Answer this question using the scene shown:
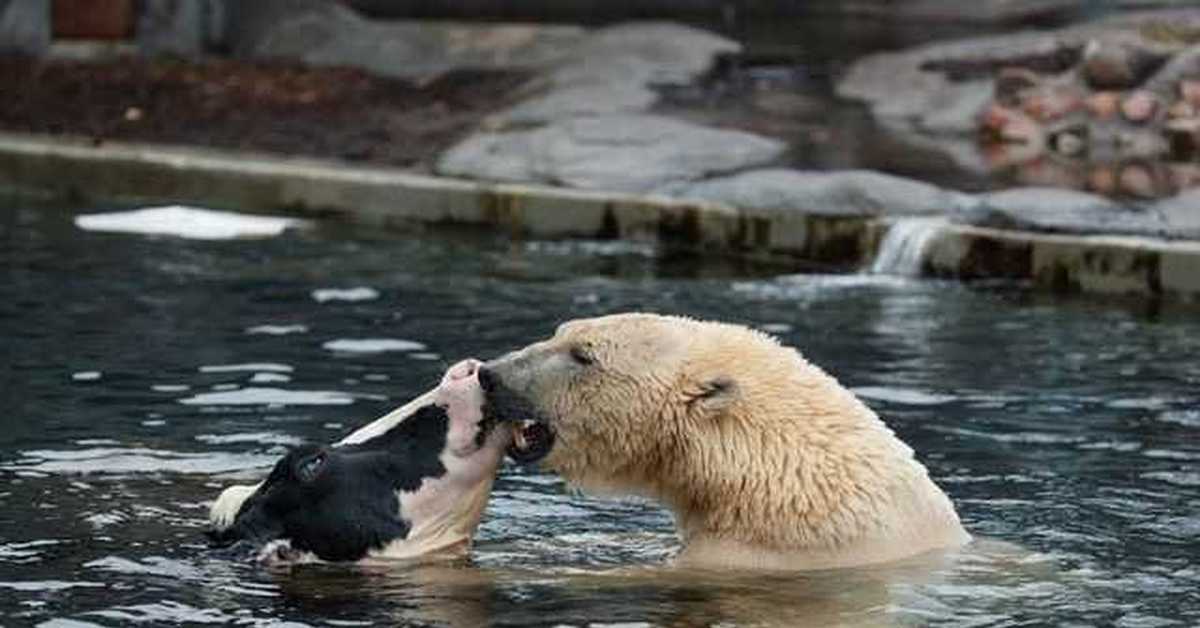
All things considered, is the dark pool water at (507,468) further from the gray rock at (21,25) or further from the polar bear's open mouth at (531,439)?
the gray rock at (21,25)

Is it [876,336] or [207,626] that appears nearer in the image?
[207,626]

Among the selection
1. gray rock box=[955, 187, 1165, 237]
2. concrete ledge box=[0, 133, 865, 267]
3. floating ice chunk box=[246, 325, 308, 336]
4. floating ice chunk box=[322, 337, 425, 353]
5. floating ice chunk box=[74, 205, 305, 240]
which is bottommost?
floating ice chunk box=[322, 337, 425, 353]

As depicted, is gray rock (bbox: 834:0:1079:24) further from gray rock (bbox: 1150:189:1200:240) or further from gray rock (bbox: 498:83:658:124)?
gray rock (bbox: 1150:189:1200:240)

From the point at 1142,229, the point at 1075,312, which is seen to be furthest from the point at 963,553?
the point at 1142,229

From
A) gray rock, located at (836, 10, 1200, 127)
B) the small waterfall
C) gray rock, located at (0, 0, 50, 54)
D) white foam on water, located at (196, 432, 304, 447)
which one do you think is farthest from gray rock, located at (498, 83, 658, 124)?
white foam on water, located at (196, 432, 304, 447)

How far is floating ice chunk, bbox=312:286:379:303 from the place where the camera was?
13242 millimetres

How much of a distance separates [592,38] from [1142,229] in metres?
6.97

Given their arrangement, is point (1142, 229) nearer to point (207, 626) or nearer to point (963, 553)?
point (963, 553)

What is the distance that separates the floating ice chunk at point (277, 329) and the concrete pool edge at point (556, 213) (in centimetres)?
335

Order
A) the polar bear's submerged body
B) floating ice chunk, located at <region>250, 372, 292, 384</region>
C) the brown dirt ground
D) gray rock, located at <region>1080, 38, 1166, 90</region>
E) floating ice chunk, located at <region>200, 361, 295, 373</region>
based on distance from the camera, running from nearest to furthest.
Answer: the polar bear's submerged body, floating ice chunk, located at <region>250, 372, 292, 384</region>, floating ice chunk, located at <region>200, 361, 295, 373</region>, the brown dirt ground, gray rock, located at <region>1080, 38, 1166, 90</region>

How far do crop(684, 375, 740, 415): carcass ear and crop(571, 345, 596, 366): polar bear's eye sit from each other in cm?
27

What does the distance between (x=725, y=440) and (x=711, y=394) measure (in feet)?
0.41

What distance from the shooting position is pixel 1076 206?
14.7 meters

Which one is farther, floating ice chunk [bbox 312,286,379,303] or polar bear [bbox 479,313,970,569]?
floating ice chunk [bbox 312,286,379,303]
